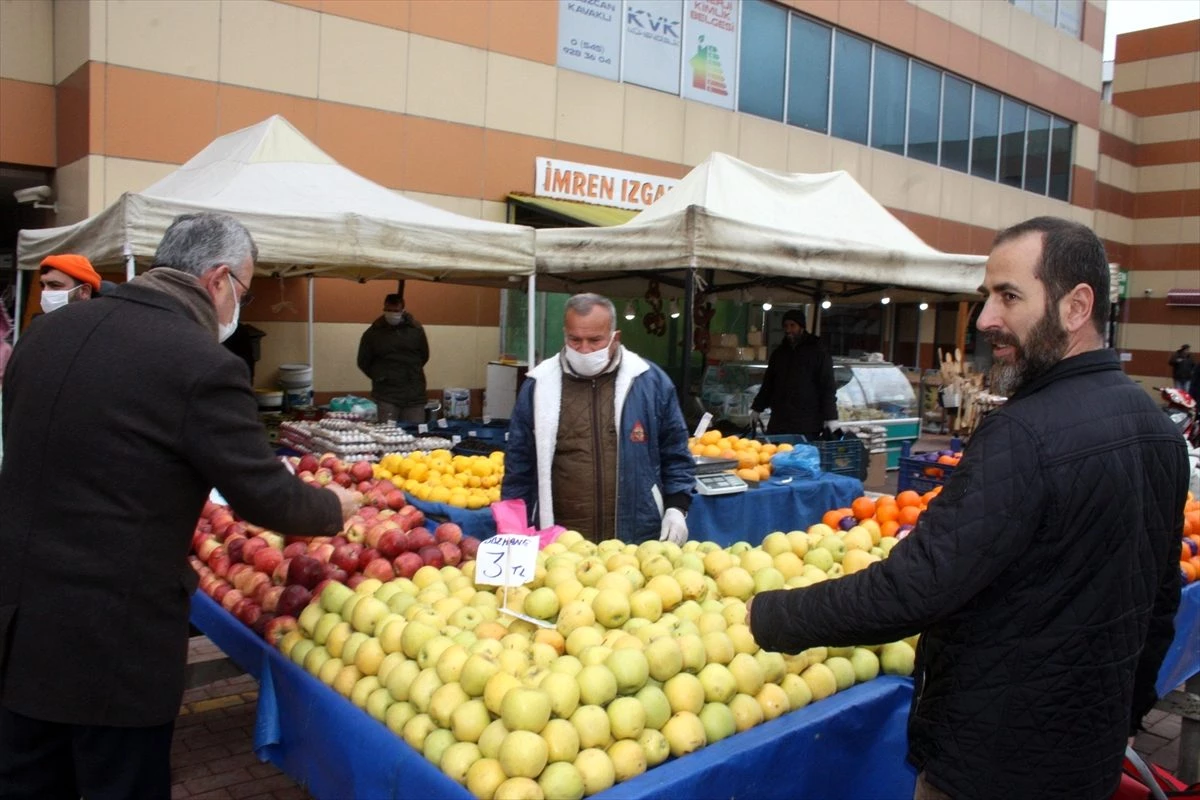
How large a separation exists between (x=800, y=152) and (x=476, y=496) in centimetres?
1228

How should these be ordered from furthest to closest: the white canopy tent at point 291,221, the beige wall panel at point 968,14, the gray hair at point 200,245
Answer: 1. the beige wall panel at point 968,14
2. the white canopy tent at point 291,221
3. the gray hair at point 200,245

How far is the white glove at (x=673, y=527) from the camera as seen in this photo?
12.8ft

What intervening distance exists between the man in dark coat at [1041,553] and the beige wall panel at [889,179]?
16.0 meters

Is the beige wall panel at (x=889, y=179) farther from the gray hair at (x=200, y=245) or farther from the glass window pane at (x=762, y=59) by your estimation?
the gray hair at (x=200, y=245)

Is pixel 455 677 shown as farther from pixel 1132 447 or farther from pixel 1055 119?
pixel 1055 119

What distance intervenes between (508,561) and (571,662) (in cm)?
44

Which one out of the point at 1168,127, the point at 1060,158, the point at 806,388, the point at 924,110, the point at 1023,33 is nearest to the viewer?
the point at 806,388

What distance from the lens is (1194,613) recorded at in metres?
3.69

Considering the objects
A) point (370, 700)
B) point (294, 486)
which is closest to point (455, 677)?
point (370, 700)

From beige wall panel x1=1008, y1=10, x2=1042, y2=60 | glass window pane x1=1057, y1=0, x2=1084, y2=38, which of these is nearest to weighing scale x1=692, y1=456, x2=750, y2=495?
beige wall panel x1=1008, y1=10, x2=1042, y2=60

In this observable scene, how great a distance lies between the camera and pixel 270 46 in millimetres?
10062

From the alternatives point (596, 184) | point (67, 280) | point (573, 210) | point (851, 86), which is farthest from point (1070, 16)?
point (67, 280)

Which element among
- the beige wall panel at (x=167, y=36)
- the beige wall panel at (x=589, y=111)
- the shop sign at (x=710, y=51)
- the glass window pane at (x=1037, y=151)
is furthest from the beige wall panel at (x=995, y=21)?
the beige wall panel at (x=167, y=36)

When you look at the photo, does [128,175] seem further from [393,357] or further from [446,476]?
[446,476]
